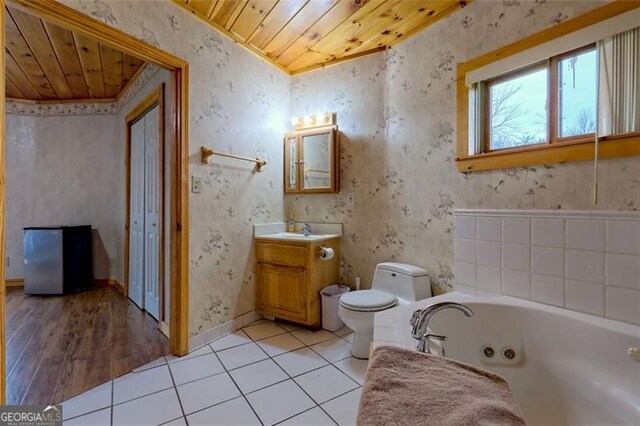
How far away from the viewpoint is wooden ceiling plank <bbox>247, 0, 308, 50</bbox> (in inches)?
75.7

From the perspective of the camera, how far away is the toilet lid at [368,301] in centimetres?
185

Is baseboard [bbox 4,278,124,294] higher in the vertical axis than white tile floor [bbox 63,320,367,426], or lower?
higher

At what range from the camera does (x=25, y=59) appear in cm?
260

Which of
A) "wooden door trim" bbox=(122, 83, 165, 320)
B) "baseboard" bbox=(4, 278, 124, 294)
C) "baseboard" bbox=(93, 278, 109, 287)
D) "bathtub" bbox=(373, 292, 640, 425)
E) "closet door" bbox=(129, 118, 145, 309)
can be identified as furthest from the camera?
"baseboard" bbox=(93, 278, 109, 287)

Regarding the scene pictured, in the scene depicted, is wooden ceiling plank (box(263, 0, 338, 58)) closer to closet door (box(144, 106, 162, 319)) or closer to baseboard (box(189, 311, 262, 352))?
closet door (box(144, 106, 162, 319))

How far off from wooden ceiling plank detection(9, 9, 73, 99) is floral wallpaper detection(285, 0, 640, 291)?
1942 mm

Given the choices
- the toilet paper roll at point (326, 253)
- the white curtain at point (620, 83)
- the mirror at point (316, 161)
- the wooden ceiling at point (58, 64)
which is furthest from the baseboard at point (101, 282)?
the white curtain at point (620, 83)

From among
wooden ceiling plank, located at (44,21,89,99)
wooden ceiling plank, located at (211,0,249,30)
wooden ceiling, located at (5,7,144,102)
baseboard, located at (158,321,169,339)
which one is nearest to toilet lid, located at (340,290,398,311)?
baseboard, located at (158,321,169,339)

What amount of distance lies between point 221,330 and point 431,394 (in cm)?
182

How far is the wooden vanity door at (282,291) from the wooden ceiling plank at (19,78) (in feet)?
9.49

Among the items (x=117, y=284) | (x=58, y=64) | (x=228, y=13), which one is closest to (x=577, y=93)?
(x=228, y=13)

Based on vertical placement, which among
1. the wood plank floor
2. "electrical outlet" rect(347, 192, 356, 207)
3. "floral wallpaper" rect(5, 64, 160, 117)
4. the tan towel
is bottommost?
the wood plank floor

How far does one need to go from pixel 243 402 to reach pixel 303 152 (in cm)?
198

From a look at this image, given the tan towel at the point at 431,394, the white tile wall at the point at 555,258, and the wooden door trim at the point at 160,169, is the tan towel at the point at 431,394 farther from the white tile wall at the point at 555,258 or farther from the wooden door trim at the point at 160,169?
the wooden door trim at the point at 160,169
